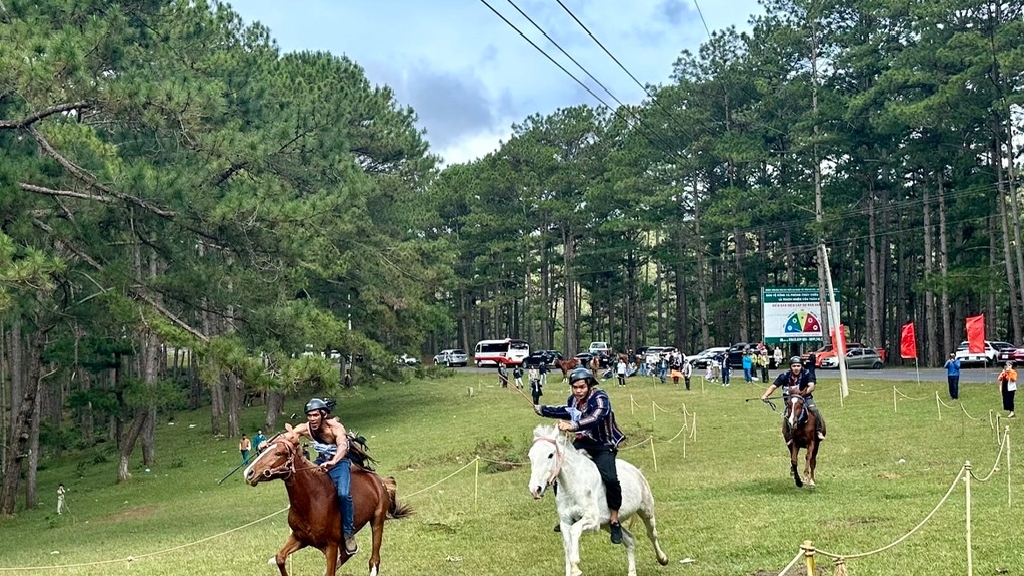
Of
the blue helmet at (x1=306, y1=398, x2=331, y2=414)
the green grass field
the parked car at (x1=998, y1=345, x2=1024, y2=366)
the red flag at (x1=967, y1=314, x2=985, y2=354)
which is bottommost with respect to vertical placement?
the green grass field

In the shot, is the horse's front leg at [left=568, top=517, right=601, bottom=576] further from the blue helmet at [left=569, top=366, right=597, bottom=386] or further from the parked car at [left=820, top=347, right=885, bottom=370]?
the parked car at [left=820, top=347, right=885, bottom=370]

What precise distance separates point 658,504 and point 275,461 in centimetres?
762

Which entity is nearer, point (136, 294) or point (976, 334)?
point (136, 294)

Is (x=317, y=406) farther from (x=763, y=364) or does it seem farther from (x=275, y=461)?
(x=763, y=364)

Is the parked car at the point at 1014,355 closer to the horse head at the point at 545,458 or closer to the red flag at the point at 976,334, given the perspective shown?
the red flag at the point at 976,334

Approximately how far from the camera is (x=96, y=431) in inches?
2156

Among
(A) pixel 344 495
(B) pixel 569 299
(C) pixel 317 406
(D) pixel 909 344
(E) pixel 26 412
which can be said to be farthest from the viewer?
(B) pixel 569 299

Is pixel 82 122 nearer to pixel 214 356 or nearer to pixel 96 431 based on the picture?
pixel 214 356

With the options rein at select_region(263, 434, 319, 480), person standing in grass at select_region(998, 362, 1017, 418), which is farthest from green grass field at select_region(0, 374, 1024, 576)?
rein at select_region(263, 434, 319, 480)

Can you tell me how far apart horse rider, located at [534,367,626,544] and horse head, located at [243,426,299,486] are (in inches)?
101

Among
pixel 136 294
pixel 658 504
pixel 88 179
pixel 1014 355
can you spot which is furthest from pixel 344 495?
pixel 1014 355

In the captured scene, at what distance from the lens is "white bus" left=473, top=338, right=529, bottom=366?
2694 inches

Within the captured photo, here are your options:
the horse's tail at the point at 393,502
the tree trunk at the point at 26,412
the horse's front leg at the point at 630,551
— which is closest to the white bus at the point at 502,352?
the tree trunk at the point at 26,412

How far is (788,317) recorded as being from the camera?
4516cm
